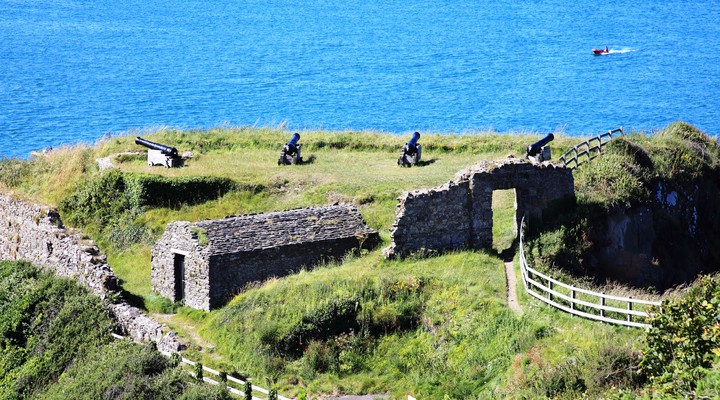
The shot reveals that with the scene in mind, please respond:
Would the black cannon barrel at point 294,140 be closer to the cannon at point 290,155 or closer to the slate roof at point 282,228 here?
the cannon at point 290,155

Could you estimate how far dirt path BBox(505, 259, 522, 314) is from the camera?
3066cm

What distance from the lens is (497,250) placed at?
3684 cm

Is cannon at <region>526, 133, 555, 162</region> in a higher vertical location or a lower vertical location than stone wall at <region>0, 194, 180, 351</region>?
higher

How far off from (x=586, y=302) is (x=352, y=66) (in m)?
89.2

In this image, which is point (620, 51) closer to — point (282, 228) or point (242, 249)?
point (282, 228)

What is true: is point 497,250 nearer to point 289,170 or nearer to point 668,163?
point 668,163

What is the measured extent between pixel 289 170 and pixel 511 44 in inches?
3200

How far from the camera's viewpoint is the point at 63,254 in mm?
40344

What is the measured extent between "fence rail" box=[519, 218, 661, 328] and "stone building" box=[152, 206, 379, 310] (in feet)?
25.6

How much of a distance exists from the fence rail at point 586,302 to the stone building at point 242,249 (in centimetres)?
779

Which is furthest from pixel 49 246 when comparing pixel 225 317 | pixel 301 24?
pixel 301 24

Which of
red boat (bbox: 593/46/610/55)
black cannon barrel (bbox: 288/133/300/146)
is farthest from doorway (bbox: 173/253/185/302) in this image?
red boat (bbox: 593/46/610/55)

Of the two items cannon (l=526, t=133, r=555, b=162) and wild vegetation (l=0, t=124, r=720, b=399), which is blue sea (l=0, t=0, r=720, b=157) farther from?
cannon (l=526, t=133, r=555, b=162)

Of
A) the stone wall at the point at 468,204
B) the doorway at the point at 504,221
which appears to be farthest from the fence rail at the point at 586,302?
the doorway at the point at 504,221
